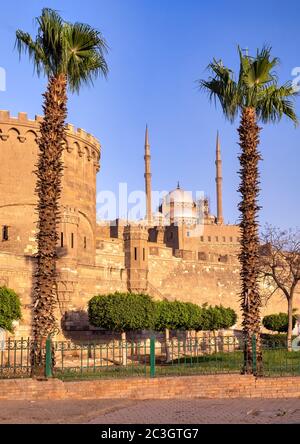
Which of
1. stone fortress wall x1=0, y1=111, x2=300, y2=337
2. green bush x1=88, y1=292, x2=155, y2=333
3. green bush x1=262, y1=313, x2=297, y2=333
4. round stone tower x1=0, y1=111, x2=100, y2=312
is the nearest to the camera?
green bush x1=88, y1=292, x2=155, y2=333

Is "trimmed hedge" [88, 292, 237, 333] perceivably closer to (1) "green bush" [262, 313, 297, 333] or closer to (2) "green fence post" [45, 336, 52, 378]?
(1) "green bush" [262, 313, 297, 333]

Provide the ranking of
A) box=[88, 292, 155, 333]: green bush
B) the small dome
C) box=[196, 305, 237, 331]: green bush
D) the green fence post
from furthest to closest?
the small dome < box=[196, 305, 237, 331]: green bush < box=[88, 292, 155, 333]: green bush < the green fence post

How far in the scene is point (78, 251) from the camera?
3531 centimetres

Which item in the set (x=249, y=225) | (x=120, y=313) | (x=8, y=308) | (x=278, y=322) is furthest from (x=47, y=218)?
(x=278, y=322)

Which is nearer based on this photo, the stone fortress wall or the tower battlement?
the stone fortress wall

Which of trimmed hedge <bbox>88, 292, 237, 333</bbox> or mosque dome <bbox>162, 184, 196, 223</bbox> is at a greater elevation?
mosque dome <bbox>162, 184, 196, 223</bbox>

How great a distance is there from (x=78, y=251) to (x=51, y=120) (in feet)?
68.5

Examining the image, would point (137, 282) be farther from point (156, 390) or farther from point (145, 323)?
point (156, 390)

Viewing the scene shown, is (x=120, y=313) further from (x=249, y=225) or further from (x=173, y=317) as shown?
(x=249, y=225)

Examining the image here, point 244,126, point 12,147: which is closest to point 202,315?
point 12,147

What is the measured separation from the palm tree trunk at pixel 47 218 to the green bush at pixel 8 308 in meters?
11.0

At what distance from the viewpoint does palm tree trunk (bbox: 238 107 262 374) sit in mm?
15195

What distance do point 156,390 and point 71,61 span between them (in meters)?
7.84

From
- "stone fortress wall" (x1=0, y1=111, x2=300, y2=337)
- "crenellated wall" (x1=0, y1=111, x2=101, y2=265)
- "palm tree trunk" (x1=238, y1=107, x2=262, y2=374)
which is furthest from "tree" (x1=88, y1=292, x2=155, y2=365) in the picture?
"palm tree trunk" (x1=238, y1=107, x2=262, y2=374)
